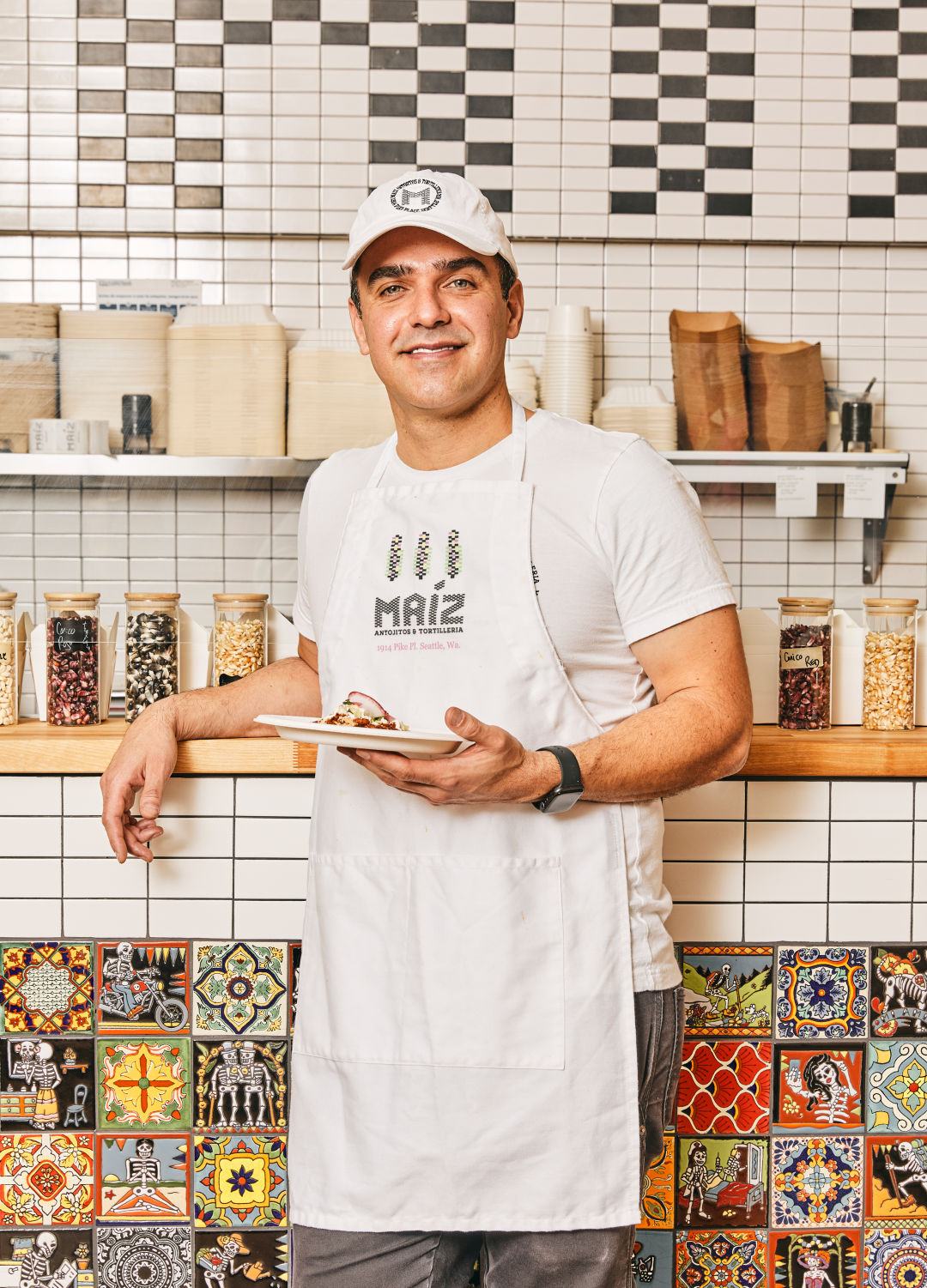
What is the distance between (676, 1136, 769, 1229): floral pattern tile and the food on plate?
997 millimetres

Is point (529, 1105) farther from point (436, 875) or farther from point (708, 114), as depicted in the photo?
point (708, 114)

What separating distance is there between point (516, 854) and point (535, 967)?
5.1 inches

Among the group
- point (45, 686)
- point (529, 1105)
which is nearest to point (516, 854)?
point (529, 1105)

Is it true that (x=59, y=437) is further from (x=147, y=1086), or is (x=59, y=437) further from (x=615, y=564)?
(x=615, y=564)

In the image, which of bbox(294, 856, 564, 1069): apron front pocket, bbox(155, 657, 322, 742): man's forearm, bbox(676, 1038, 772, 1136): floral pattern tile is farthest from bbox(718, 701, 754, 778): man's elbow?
bbox(676, 1038, 772, 1136): floral pattern tile

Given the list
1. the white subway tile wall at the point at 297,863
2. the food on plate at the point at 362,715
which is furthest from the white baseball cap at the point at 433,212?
the white subway tile wall at the point at 297,863

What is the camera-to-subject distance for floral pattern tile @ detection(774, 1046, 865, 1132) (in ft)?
6.21

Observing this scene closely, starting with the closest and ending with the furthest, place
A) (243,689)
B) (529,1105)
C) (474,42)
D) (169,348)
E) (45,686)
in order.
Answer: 1. (529,1105)
2. (243,689)
3. (45,686)
4. (169,348)
5. (474,42)

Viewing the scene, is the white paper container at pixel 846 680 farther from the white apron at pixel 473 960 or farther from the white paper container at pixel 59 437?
the white paper container at pixel 59 437

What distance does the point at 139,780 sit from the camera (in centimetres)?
164

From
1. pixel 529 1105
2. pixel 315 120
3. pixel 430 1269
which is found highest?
pixel 315 120

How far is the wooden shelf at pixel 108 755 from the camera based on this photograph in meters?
1.80

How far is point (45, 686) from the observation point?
202 cm

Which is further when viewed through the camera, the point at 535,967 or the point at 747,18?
the point at 747,18
